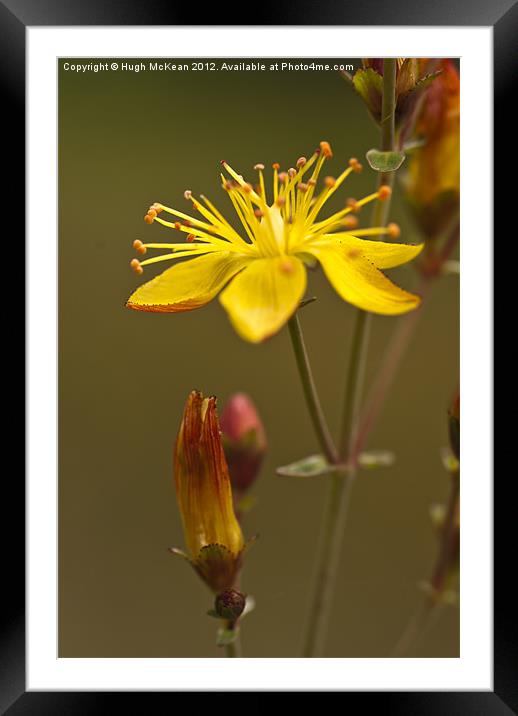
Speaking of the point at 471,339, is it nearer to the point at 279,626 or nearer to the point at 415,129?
the point at 415,129

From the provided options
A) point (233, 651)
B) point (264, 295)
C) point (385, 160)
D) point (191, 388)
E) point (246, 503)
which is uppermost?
point (385, 160)

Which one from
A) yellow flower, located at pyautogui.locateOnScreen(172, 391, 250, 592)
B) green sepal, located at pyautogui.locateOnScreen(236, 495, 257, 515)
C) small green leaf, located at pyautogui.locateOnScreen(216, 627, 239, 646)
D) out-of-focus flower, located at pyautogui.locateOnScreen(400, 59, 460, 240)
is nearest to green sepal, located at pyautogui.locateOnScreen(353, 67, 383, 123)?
out-of-focus flower, located at pyautogui.locateOnScreen(400, 59, 460, 240)

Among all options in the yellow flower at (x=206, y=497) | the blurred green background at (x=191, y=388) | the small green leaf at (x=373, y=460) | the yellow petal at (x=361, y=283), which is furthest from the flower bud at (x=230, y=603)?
the yellow petal at (x=361, y=283)

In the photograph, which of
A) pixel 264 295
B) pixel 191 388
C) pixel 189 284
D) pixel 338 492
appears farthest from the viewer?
pixel 191 388

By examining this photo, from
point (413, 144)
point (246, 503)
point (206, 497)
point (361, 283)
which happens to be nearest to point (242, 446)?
point (246, 503)

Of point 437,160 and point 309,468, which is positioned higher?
point 437,160

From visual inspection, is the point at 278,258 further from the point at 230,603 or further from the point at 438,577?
the point at 438,577
